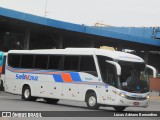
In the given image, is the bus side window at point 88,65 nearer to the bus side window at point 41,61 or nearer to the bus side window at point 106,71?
the bus side window at point 106,71

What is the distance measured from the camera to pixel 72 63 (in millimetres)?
23938

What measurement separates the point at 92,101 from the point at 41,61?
16.0ft

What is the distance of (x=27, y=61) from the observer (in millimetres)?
26844

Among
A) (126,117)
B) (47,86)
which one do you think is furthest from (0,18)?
(126,117)

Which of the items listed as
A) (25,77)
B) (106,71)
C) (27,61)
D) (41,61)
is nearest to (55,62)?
(41,61)

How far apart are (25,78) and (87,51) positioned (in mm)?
5237

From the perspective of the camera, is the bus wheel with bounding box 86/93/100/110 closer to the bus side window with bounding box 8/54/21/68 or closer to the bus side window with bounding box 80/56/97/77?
the bus side window with bounding box 80/56/97/77

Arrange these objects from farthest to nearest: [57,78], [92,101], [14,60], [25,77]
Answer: [14,60] → [25,77] → [57,78] → [92,101]

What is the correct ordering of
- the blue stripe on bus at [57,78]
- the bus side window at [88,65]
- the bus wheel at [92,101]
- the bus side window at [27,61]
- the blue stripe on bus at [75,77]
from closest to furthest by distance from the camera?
the bus wheel at [92,101]
the bus side window at [88,65]
the blue stripe on bus at [75,77]
the blue stripe on bus at [57,78]
the bus side window at [27,61]

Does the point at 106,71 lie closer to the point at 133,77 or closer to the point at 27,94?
the point at 133,77

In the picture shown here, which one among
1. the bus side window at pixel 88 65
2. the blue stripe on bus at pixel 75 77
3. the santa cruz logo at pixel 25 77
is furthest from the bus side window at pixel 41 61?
the bus side window at pixel 88 65

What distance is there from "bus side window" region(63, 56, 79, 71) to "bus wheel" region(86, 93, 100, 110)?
168cm

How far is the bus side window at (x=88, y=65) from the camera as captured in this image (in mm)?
22562

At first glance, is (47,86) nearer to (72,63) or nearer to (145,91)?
(72,63)
